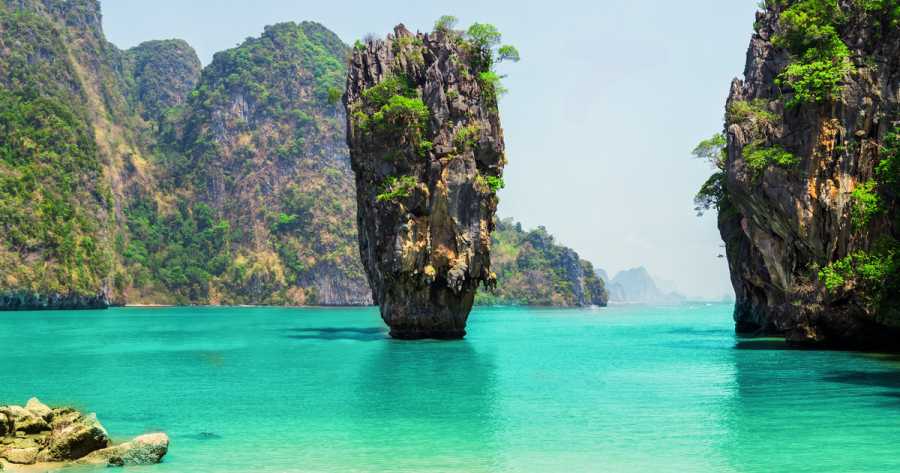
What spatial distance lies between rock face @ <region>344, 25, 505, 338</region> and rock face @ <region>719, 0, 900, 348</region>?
14769mm

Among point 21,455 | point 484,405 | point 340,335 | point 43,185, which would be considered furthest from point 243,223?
point 21,455

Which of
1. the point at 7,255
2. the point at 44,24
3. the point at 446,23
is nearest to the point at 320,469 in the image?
the point at 446,23

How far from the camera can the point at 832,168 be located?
40250 mm

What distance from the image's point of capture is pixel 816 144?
4041cm

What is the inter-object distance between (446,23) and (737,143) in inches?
747

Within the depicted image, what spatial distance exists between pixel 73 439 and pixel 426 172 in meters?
34.3

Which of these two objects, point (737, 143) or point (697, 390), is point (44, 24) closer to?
point (737, 143)

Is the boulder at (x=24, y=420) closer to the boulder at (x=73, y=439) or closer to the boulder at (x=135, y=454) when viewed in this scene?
the boulder at (x=73, y=439)

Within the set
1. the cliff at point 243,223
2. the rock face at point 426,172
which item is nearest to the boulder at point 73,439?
the rock face at point 426,172

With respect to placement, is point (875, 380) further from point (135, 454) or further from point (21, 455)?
point (21, 455)

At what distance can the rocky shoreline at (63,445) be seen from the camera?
1817 centimetres

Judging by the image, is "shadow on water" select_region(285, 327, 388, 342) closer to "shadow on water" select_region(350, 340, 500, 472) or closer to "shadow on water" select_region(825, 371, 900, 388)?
"shadow on water" select_region(350, 340, 500, 472)


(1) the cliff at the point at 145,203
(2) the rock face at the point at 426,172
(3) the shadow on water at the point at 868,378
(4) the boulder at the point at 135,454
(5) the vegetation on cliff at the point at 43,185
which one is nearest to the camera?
(4) the boulder at the point at 135,454

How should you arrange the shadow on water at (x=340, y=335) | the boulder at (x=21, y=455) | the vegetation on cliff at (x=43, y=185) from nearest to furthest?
1. the boulder at (x=21, y=455)
2. the shadow on water at (x=340, y=335)
3. the vegetation on cliff at (x=43, y=185)
